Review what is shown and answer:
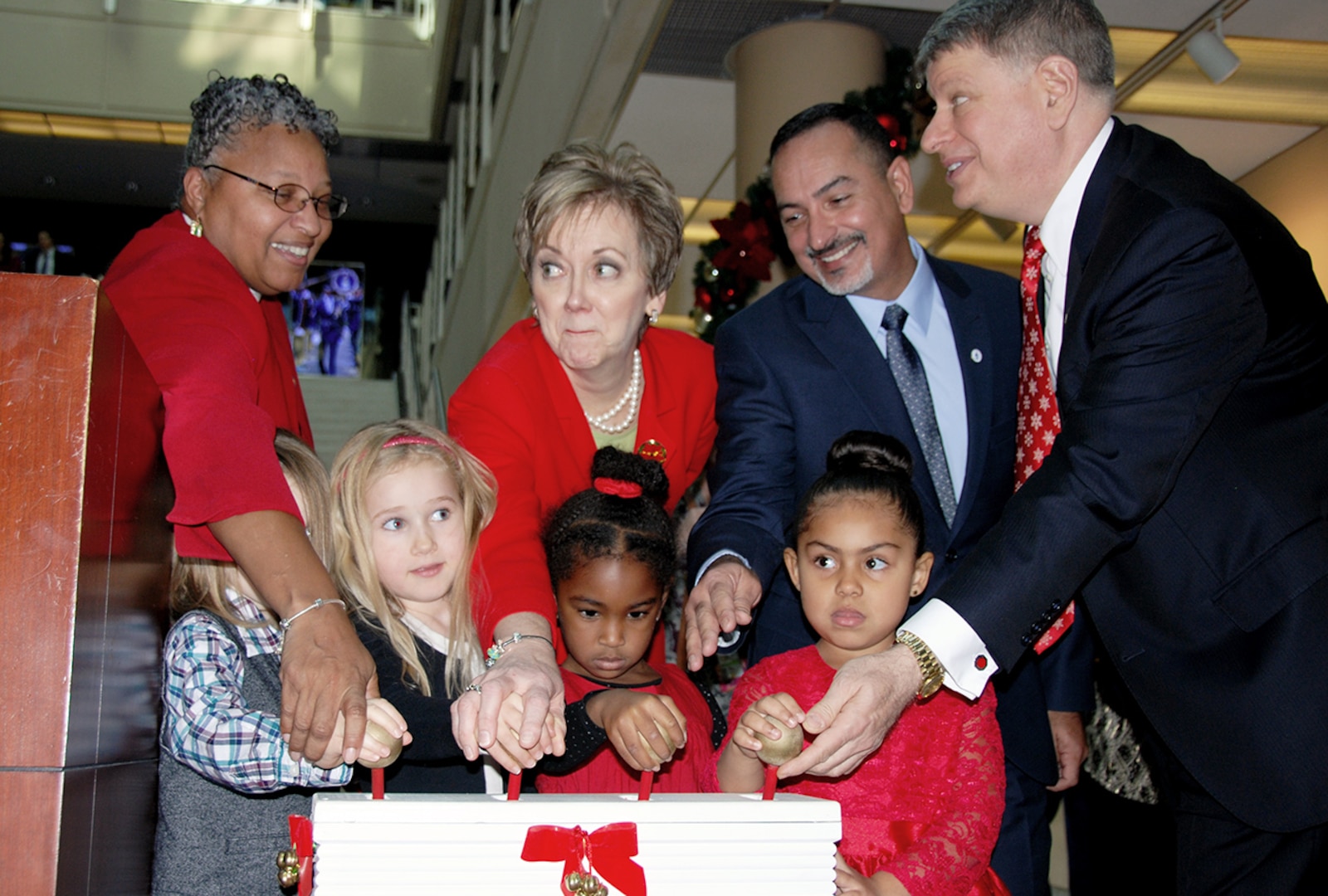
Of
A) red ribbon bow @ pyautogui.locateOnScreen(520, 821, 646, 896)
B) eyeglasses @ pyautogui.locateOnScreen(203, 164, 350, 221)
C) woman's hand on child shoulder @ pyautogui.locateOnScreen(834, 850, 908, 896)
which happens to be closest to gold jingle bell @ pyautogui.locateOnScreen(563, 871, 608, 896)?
red ribbon bow @ pyautogui.locateOnScreen(520, 821, 646, 896)

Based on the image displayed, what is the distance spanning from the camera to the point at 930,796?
1.90 m

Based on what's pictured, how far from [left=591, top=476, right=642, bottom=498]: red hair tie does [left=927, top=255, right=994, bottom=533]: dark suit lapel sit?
64 centimetres

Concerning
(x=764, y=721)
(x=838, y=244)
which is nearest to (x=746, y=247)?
(x=838, y=244)

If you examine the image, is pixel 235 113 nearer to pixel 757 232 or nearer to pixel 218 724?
pixel 218 724

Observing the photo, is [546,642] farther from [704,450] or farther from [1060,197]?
[1060,197]

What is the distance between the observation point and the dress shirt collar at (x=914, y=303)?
2.60 metres

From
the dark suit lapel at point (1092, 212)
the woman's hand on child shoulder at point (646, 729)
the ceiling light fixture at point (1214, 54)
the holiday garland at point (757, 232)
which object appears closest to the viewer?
the woman's hand on child shoulder at point (646, 729)

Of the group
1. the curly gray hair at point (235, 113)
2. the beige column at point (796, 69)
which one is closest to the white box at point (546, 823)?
the curly gray hair at point (235, 113)

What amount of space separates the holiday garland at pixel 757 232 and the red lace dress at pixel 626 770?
2.21 metres

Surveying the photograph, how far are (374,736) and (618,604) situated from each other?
0.92 metres

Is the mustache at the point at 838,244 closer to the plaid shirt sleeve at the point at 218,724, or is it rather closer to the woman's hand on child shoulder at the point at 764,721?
the woman's hand on child shoulder at the point at 764,721

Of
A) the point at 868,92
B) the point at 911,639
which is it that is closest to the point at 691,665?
the point at 911,639

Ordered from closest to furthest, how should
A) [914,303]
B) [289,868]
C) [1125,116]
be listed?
[289,868] → [914,303] → [1125,116]

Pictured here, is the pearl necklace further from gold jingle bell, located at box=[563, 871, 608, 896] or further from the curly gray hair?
gold jingle bell, located at box=[563, 871, 608, 896]
